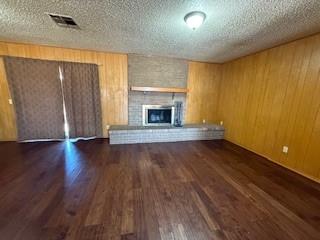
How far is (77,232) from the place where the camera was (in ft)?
4.58

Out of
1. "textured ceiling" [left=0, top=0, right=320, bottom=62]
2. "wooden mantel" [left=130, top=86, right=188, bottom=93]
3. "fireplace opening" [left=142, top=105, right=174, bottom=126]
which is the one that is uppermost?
"textured ceiling" [left=0, top=0, right=320, bottom=62]

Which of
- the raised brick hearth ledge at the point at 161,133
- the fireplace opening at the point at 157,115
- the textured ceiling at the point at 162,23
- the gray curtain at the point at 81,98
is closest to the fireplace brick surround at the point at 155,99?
the raised brick hearth ledge at the point at 161,133

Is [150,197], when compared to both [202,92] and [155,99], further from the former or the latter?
[202,92]

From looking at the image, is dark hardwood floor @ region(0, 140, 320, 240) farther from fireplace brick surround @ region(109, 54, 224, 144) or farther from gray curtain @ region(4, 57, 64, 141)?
fireplace brick surround @ region(109, 54, 224, 144)

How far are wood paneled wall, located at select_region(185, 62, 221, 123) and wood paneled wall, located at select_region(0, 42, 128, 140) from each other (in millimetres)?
2057

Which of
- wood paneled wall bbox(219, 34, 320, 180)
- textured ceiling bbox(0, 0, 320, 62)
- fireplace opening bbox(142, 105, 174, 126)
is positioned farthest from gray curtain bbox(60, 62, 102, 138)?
wood paneled wall bbox(219, 34, 320, 180)

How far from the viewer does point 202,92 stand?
477 cm

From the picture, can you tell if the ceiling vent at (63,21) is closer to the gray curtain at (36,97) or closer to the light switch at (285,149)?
Answer: the gray curtain at (36,97)

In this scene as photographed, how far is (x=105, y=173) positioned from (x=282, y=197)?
2678 millimetres

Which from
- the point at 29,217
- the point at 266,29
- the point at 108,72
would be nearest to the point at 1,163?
the point at 29,217

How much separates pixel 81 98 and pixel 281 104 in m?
4.68

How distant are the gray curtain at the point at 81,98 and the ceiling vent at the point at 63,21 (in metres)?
1.45

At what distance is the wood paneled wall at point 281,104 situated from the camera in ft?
8.02

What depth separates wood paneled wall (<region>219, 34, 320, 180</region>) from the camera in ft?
8.02
